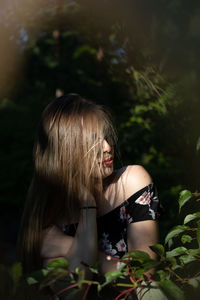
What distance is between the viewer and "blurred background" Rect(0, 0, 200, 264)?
179 centimetres

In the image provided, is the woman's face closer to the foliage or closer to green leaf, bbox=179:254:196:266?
the foliage

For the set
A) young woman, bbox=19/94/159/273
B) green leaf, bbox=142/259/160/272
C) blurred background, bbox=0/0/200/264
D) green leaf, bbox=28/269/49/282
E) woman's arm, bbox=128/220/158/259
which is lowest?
green leaf, bbox=28/269/49/282

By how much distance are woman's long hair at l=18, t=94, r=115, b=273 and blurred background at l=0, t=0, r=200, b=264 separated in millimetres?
274

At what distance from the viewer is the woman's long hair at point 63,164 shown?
162cm

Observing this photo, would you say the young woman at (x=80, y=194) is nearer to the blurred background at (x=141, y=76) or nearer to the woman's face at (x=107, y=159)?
the woman's face at (x=107, y=159)

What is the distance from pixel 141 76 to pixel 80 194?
40.2 inches

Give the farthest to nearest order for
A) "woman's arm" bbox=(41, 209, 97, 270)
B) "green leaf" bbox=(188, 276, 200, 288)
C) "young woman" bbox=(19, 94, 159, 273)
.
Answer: "young woman" bbox=(19, 94, 159, 273) → "woman's arm" bbox=(41, 209, 97, 270) → "green leaf" bbox=(188, 276, 200, 288)

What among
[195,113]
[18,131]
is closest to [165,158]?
[195,113]

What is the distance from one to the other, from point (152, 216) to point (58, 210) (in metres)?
0.52

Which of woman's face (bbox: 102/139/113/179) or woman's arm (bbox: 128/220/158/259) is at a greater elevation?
woman's face (bbox: 102/139/113/179)

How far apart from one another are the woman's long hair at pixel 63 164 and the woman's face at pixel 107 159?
0.03 meters

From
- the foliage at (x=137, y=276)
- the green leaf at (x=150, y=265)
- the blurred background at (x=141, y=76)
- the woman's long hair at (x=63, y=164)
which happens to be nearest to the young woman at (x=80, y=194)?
the woman's long hair at (x=63, y=164)

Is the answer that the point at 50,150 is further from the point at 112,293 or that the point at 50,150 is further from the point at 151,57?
the point at 151,57

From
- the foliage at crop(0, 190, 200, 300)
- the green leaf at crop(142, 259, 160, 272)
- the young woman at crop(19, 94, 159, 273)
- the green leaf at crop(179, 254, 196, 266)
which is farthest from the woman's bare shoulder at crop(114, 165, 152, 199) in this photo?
the green leaf at crop(142, 259, 160, 272)
